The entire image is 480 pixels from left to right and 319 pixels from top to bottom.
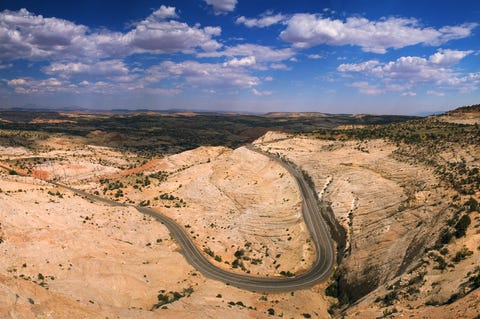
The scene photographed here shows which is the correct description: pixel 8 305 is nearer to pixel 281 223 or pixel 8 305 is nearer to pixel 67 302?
pixel 67 302

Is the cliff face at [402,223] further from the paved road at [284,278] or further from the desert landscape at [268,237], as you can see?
the paved road at [284,278]

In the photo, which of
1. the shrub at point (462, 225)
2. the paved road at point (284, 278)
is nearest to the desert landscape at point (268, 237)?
the shrub at point (462, 225)

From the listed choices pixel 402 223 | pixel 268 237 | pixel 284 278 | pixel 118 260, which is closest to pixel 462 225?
pixel 402 223

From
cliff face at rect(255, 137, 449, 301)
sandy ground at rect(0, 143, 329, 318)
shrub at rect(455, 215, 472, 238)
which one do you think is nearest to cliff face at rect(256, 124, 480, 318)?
cliff face at rect(255, 137, 449, 301)

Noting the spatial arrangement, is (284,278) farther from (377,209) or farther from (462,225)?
(462,225)

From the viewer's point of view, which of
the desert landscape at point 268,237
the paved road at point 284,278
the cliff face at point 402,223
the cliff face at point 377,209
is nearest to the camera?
the cliff face at point 402,223

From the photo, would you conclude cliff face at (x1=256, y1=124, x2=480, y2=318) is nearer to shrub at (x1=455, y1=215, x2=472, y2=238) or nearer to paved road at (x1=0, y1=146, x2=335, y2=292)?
shrub at (x1=455, y1=215, x2=472, y2=238)
